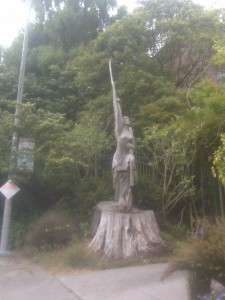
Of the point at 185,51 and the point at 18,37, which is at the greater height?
the point at 18,37

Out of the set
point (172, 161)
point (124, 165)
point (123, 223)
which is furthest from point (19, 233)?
point (172, 161)

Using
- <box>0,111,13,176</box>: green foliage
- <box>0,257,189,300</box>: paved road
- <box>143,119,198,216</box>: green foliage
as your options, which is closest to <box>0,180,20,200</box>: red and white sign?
<box>0,111,13,176</box>: green foliage

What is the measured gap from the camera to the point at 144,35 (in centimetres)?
1811

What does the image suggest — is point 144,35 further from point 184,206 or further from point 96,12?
point 184,206

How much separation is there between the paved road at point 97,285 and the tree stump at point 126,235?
724 millimetres

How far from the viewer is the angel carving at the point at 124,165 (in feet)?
33.7

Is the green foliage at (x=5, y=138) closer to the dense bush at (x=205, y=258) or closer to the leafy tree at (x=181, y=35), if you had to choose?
the dense bush at (x=205, y=258)

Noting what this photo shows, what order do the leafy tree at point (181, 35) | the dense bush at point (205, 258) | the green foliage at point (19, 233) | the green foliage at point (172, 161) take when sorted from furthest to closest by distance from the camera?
the leafy tree at point (181, 35), the green foliage at point (19, 233), the green foliage at point (172, 161), the dense bush at point (205, 258)

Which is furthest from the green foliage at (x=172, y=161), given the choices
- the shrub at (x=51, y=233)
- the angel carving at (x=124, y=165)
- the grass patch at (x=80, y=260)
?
the shrub at (x=51, y=233)

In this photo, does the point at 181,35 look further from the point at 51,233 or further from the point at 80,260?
the point at 80,260

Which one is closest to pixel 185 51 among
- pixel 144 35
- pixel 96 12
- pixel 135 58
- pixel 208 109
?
pixel 144 35

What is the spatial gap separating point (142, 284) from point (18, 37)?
1700cm

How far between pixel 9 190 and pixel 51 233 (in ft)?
5.88

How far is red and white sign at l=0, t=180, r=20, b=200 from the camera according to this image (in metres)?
11.4
